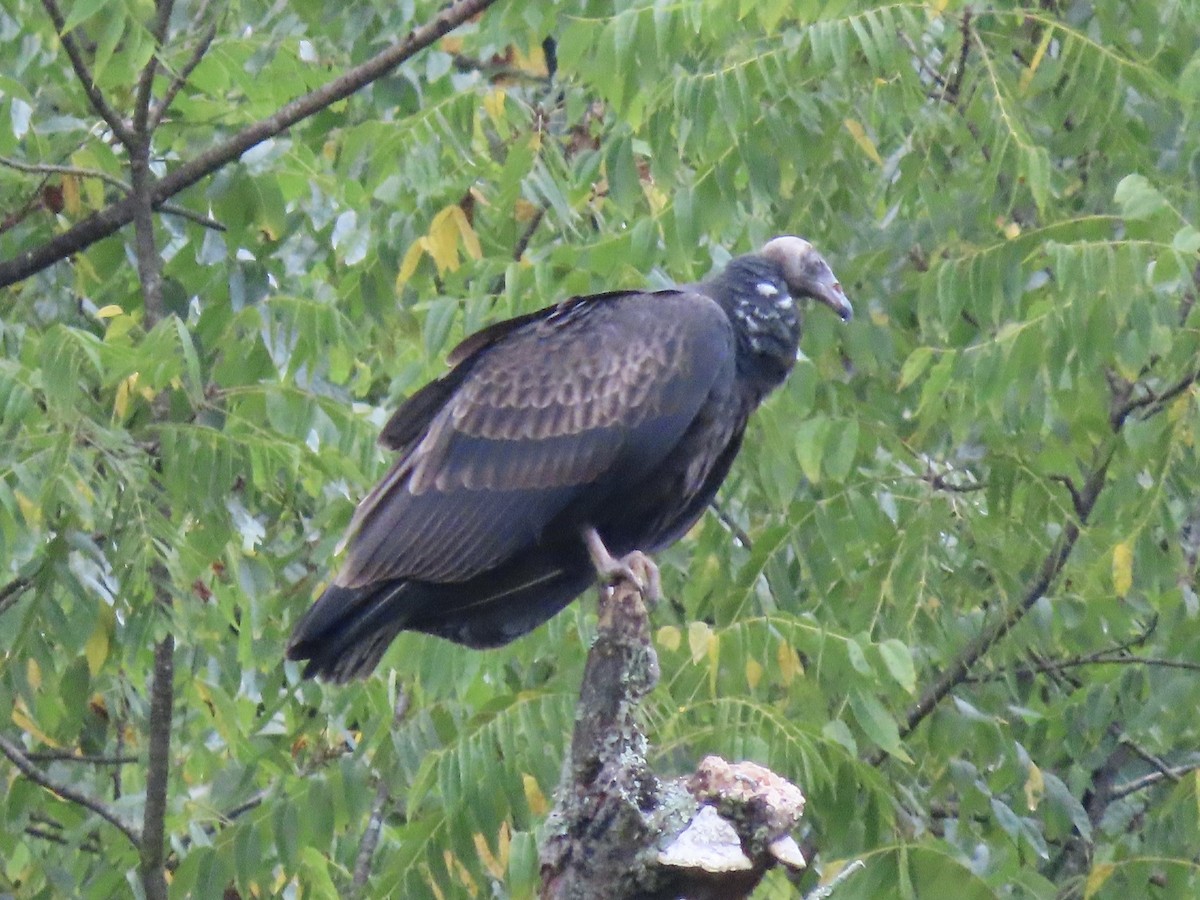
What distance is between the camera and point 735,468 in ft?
15.7

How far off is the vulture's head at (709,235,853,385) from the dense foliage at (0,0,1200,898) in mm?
273

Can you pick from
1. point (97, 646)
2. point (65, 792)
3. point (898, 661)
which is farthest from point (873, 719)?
point (65, 792)

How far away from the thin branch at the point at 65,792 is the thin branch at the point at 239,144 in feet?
3.70

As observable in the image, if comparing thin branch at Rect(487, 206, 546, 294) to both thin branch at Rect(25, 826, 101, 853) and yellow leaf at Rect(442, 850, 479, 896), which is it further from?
thin branch at Rect(25, 826, 101, 853)

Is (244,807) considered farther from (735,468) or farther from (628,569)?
(628,569)

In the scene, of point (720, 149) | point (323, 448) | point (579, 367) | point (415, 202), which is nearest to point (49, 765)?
point (323, 448)

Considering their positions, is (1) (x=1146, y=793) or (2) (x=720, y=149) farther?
(1) (x=1146, y=793)

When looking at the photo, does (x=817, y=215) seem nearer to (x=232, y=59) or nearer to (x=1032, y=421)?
(x=1032, y=421)

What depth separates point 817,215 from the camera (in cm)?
482

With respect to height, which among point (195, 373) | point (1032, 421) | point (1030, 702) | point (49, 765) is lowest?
point (1030, 702)

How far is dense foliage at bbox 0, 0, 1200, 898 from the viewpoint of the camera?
151 inches

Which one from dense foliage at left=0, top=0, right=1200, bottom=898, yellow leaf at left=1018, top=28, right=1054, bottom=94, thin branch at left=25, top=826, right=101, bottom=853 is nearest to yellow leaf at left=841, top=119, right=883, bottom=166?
dense foliage at left=0, top=0, right=1200, bottom=898

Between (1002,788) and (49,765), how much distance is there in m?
2.57

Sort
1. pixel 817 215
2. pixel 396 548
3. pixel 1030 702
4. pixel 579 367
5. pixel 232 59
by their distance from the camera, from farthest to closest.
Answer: pixel 1030 702, pixel 817 215, pixel 232 59, pixel 579 367, pixel 396 548
